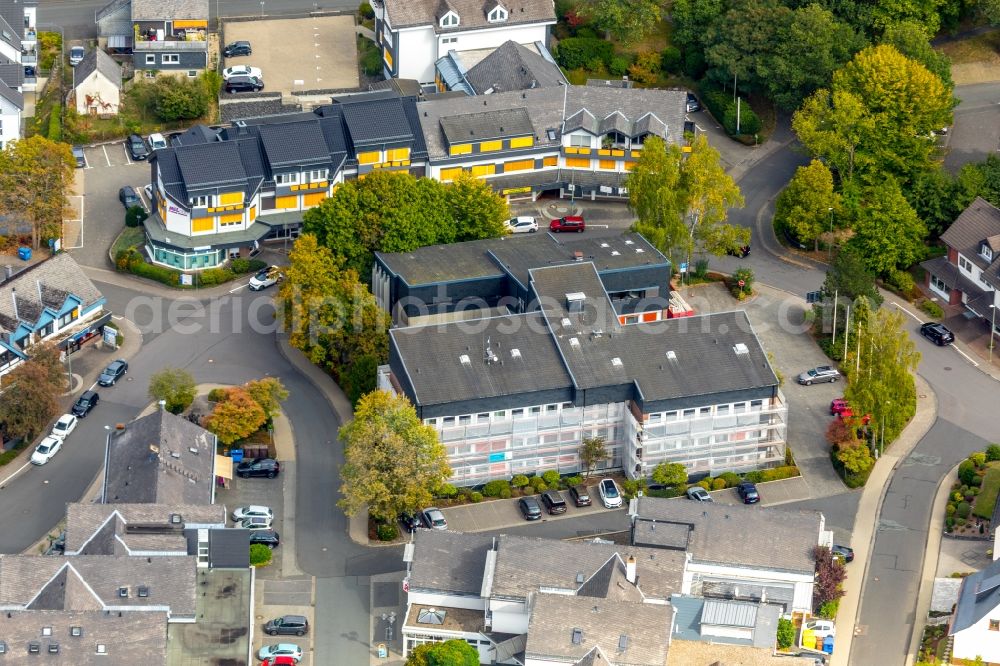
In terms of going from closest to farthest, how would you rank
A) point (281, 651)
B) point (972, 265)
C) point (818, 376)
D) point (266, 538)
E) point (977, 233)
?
point (281, 651) < point (266, 538) < point (818, 376) < point (972, 265) < point (977, 233)

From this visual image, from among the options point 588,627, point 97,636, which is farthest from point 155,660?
point 588,627

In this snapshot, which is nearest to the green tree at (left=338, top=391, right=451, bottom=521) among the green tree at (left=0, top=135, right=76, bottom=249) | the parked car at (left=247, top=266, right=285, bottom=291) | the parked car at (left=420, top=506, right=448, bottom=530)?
the parked car at (left=420, top=506, right=448, bottom=530)

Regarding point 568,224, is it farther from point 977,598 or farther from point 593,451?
point 977,598

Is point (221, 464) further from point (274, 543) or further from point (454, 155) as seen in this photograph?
point (454, 155)

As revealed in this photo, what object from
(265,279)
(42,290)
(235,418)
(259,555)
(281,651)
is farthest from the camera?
(265,279)

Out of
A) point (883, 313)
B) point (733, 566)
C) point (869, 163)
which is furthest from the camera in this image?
point (869, 163)

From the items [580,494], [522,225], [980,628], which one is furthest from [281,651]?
[522,225]
